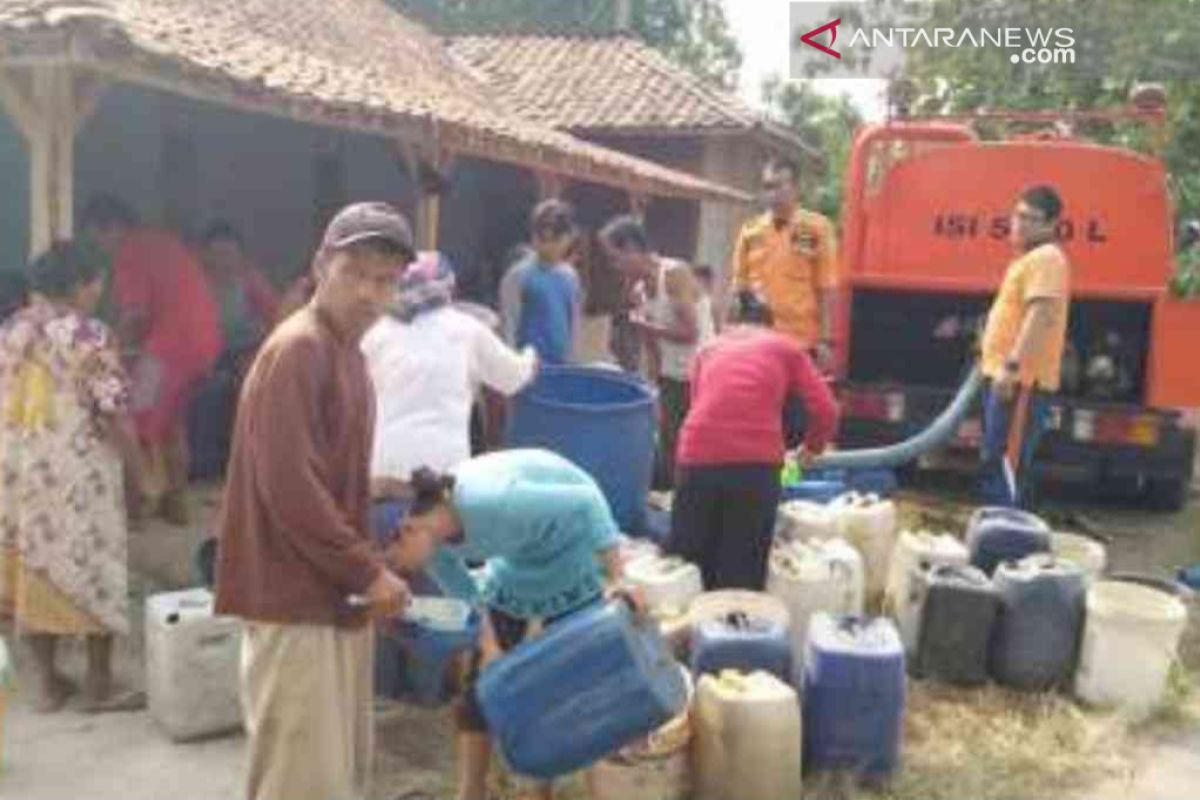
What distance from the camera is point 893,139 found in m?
9.52

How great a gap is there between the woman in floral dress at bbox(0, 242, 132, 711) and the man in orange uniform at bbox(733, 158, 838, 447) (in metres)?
3.96

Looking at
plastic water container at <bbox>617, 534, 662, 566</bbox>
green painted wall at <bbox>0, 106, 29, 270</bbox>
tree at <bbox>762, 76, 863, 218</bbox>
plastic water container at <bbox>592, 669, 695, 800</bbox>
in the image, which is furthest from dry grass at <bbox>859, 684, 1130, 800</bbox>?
tree at <bbox>762, 76, 863, 218</bbox>

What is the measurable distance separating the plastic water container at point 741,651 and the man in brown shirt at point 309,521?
181cm

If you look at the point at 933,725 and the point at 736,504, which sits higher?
the point at 736,504

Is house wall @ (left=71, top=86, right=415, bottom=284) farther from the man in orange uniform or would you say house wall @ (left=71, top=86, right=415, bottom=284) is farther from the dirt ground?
the dirt ground

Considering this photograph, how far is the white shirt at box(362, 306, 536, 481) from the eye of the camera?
4.72 meters

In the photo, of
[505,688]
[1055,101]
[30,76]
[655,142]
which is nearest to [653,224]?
[655,142]

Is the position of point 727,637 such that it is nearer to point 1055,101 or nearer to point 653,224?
point 1055,101

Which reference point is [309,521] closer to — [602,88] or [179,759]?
[179,759]

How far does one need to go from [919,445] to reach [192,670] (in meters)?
4.71

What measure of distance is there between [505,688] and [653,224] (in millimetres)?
17183

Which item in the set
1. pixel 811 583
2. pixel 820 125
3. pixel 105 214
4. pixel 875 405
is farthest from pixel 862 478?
pixel 820 125

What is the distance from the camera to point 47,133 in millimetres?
5875

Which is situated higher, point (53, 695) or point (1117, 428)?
point (1117, 428)
